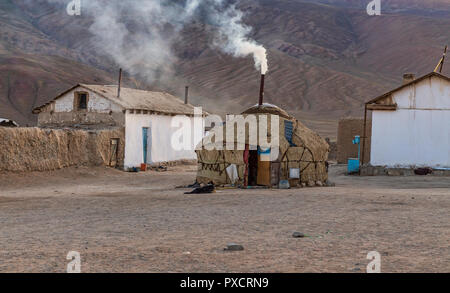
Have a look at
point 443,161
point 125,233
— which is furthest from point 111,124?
point 125,233

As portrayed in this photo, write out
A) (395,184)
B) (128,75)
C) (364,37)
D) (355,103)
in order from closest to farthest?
1. (395,184)
2. (355,103)
3. (128,75)
4. (364,37)

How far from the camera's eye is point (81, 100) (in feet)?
99.4

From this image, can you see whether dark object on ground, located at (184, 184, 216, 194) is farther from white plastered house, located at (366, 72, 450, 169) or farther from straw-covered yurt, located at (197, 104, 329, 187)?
white plastered house, located at (366, 72, 450, 169)

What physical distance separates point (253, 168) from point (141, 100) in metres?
13.0

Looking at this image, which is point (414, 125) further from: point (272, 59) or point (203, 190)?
point (272, 59)

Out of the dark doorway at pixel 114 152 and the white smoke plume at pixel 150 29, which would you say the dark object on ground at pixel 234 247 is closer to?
the dark doorway at pixel 114 152

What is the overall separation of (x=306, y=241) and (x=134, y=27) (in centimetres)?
9592

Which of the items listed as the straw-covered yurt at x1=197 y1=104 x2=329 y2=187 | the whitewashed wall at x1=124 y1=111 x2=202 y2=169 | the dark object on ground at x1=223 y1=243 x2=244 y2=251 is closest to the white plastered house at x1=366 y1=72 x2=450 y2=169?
the straw-covered yurt at x1=197 y1=104 x2=329 y2=187

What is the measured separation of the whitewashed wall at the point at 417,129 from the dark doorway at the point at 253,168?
7.90m

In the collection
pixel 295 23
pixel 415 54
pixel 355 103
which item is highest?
pixel 295 23

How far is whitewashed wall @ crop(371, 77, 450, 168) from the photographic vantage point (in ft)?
83.9

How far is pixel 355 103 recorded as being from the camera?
73.9 m

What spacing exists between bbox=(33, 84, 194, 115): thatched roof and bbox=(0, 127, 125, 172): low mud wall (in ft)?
6.97
